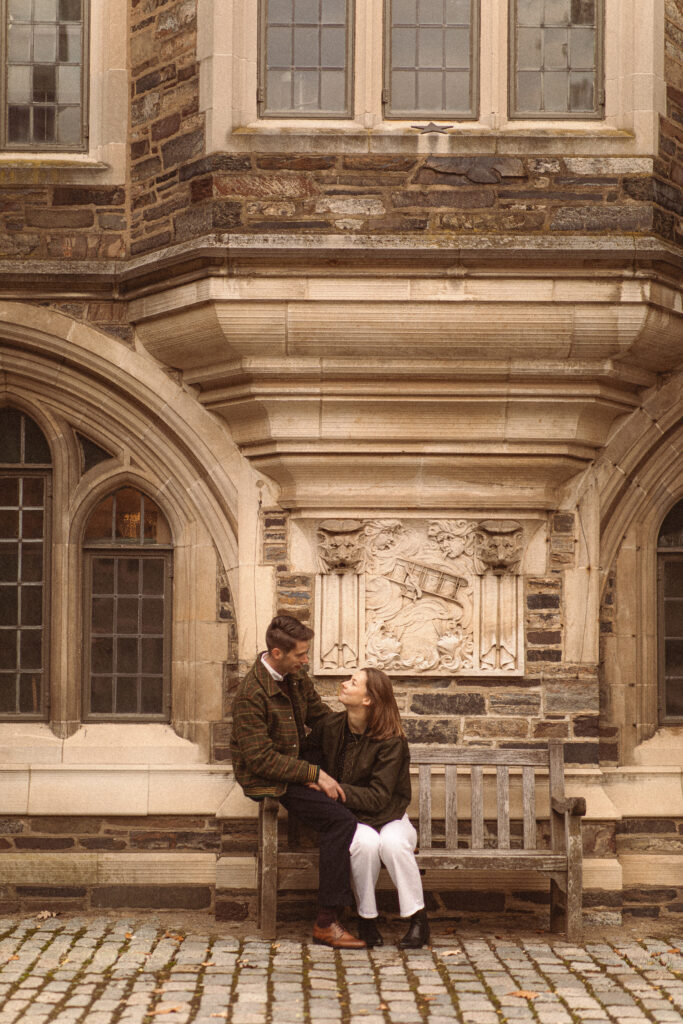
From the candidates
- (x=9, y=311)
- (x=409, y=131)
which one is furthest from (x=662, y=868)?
(x=9, y=311)

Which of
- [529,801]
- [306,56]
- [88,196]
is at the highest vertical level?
[306,56]

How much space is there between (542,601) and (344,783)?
1486 millimetres

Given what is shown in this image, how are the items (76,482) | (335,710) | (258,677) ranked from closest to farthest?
(258,677), (335,710), (76,482)

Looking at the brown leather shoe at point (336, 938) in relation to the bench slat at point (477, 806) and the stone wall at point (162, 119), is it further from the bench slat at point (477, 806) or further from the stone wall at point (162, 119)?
the stone wall at point (162, 119)

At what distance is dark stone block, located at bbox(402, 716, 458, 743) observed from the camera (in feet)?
23.0

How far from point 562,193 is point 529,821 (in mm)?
3212

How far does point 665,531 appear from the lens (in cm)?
765

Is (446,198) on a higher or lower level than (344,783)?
higher

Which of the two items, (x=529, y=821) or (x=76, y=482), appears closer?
(x=529, y=821)

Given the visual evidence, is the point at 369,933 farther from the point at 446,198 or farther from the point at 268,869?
the point at 446,198

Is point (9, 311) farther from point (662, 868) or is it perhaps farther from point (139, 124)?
point (662, 868)

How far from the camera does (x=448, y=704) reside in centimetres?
703

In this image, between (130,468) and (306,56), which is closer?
(306,56)

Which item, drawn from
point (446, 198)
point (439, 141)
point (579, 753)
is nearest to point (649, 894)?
point (579, 753)
